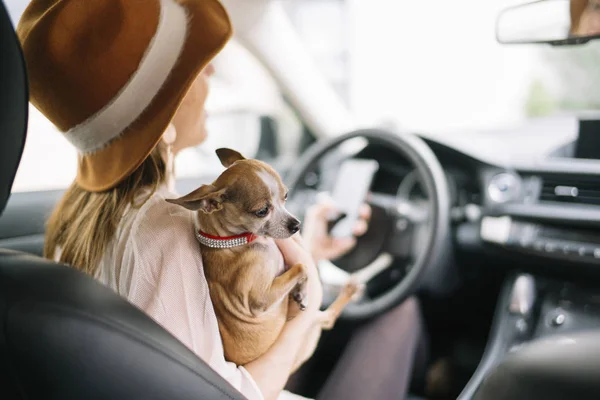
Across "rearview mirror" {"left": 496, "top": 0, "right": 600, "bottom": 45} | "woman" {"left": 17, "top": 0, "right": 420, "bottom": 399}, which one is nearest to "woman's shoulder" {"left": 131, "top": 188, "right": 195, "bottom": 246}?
"woman" {"left": 17, "top": 0, "right": 420, "bottom": 399}

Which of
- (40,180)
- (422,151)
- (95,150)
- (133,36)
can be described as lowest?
(40,180)

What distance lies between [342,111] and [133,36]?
1.73 m

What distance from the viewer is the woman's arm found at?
43.2 inches

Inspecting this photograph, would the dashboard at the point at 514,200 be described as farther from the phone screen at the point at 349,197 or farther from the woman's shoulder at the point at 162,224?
the woman's shoulder at the point at 162,224

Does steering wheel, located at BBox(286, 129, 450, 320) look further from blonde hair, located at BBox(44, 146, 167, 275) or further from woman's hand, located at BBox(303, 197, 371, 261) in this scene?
blonde hair, located at BBox(44, 146, 167, 275)

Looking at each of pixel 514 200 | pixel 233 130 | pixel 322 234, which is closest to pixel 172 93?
pixel 322 234

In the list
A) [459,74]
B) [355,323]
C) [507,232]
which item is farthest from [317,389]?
[459,74]

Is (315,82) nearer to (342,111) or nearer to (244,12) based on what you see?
(342,111)

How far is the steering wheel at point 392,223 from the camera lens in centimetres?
182

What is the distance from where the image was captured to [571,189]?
210 cm

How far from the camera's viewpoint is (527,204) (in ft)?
7.13

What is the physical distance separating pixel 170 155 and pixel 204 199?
0.85ft

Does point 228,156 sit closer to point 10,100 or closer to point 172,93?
point 172,93

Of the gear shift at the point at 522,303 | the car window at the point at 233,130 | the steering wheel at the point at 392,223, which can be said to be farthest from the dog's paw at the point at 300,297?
the gear shift at the point at 522,303
